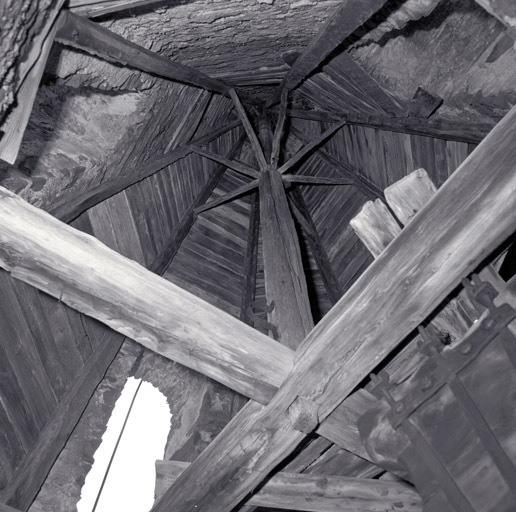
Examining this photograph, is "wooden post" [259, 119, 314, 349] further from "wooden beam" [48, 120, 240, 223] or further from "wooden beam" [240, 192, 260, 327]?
"wooden beam" [240, 192, 260, 327]

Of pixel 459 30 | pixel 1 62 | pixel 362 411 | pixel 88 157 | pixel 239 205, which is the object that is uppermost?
pixel 459 30

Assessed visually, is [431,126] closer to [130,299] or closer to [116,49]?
[116,49]

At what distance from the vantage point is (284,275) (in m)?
3.05

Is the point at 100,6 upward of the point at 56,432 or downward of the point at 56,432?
upward

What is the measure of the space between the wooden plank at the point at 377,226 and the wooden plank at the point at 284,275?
Result: 0.61 meters

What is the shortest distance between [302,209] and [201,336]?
4394 millimetres

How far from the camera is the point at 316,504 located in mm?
2500

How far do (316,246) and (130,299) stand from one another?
4146 mm

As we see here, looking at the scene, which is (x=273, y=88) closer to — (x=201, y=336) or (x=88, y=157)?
(x=88, y=157)

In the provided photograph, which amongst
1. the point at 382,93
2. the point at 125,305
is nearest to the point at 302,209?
the point at 382,93

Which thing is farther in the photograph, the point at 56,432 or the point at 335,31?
the point at 56,432

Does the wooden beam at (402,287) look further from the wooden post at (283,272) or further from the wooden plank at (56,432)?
the wooden plank at (56,432)

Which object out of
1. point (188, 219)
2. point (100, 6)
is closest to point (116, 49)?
point (100, 6)

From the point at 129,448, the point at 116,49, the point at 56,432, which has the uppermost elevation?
the point at 116,49
